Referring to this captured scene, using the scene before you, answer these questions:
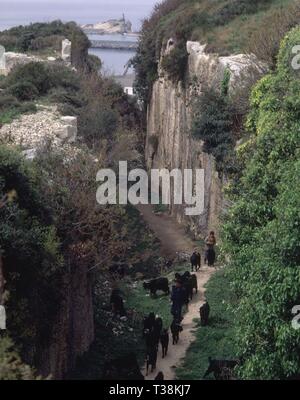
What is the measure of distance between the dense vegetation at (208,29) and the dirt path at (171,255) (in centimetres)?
671

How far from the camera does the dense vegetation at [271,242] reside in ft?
31.9

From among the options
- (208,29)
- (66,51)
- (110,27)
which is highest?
(110,27)

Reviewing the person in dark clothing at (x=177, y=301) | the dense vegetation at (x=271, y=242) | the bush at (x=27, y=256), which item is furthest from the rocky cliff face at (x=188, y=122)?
the bush at (x=27, y=256)

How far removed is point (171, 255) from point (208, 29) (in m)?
11.8

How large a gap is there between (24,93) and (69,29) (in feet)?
60.7

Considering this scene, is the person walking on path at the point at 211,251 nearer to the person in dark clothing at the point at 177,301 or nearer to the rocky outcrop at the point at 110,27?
the person in dark clothing at the point at 177,301

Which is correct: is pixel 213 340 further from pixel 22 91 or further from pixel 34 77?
pixel 34 77

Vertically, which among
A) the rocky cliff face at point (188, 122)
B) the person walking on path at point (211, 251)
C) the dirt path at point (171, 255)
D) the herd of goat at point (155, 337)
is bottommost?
the dirt path at point (171, 255)

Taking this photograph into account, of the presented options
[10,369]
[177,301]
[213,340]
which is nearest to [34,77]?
[177,301]

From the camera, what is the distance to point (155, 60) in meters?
38.1

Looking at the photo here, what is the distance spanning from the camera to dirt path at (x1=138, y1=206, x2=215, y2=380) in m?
15.0

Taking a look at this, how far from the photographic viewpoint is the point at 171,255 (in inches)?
985

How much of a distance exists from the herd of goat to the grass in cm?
37
